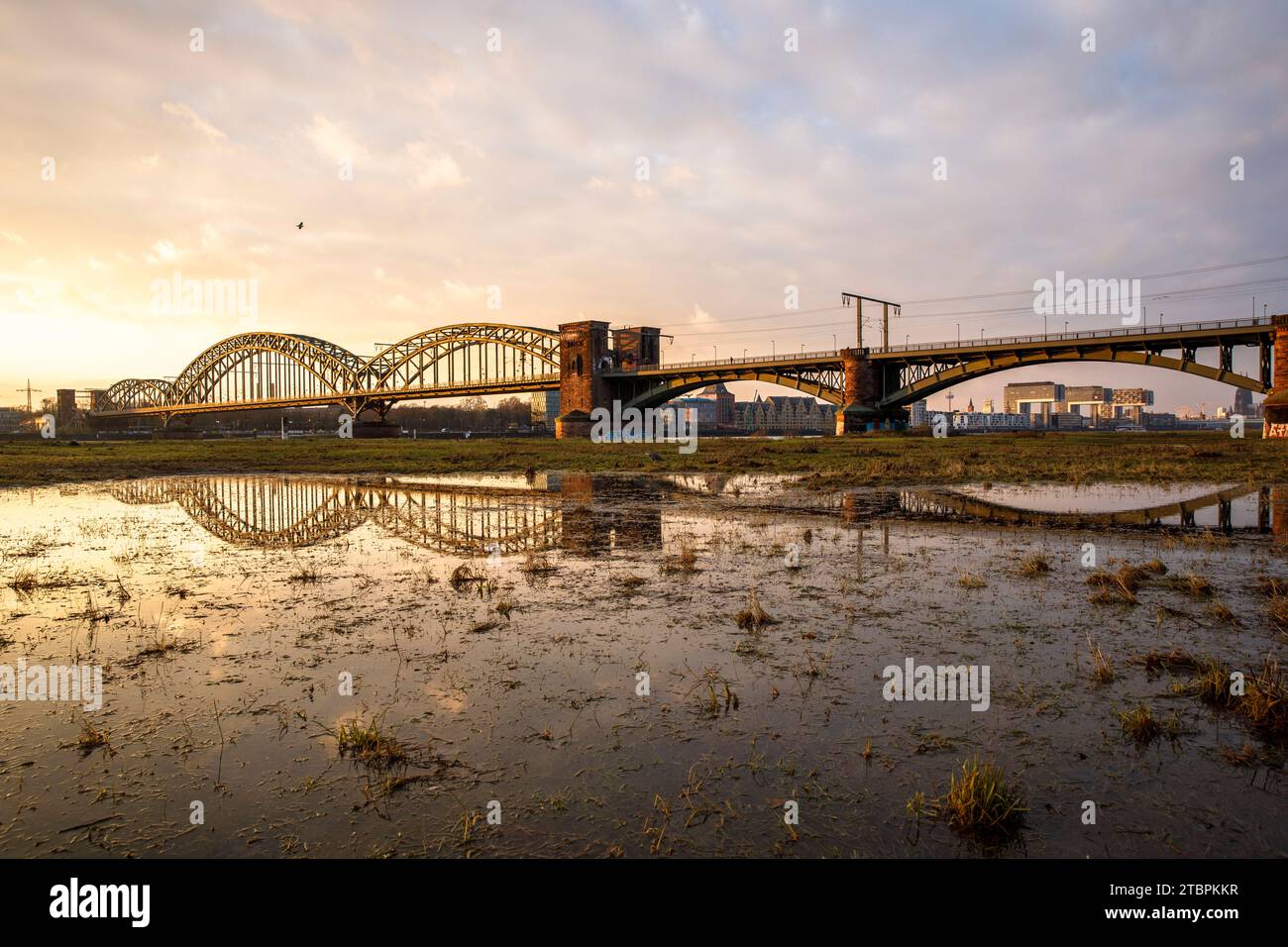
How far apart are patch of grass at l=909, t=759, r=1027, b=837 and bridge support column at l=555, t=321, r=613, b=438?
92.8 m

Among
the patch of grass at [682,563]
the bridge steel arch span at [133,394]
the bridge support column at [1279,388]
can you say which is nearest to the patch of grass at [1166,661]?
the patch of grass at [682,563]

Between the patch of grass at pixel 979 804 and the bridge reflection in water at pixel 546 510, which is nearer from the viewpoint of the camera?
the patch of grass at pixel 979 804

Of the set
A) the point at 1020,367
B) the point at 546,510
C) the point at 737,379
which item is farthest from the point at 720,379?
the point at 546,510

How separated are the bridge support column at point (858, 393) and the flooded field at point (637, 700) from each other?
216ft

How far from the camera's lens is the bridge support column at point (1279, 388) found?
2112 inches

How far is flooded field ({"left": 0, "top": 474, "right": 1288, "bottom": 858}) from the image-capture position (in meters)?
4.15

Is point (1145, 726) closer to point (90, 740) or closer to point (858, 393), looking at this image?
point (90, 740)

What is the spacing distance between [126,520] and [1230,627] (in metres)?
22.9

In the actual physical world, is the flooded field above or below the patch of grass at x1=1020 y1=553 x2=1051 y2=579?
below

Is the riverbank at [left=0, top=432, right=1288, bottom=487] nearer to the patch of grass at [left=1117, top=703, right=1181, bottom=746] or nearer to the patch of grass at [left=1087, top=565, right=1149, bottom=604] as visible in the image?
the patch of grass at [left=1087, top=565, right=1149, bottom=604]

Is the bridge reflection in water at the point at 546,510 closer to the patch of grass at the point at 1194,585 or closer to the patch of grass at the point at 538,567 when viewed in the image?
the patch of grass at the point at 538,567

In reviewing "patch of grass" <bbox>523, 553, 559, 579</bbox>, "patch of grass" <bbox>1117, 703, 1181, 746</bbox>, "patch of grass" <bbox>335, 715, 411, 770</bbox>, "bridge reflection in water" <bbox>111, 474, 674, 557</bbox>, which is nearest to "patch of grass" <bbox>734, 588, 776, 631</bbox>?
"patch of grass" <bbox>1117, 703, 1181, 746</bbox>
